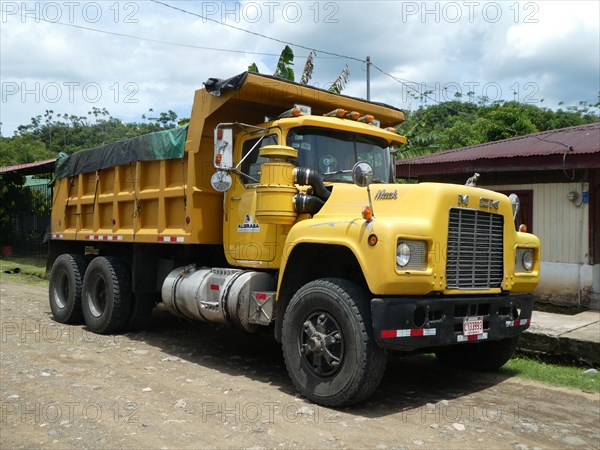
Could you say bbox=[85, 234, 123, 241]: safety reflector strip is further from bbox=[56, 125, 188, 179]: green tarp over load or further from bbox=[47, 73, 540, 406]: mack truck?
bbox=[56, 125, 188, 179]: green tarp over load

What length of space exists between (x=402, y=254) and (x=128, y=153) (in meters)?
5.11

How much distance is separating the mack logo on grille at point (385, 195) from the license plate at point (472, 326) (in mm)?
1253

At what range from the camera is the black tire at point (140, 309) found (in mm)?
8688

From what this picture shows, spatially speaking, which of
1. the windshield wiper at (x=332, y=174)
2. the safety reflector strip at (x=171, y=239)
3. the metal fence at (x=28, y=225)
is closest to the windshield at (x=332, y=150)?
the windshield wiper at (x=332, y=174)

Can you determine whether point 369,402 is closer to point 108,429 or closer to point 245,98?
point 108,429

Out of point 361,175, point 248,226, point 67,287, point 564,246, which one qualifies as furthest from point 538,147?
point 67,287

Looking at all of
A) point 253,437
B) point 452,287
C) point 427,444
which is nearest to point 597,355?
point 452,287

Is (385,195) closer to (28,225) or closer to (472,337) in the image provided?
(472,337)

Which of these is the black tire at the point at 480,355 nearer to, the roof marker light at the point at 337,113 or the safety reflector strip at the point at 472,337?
the safety reflector strip at the point at 472,337

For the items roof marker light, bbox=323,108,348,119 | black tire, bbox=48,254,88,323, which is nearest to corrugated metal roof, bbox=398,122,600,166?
roof marker light, bbox=323,108,348,119

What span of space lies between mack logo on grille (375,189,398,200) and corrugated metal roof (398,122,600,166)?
16.9 ft

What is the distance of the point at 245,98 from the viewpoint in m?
6.84

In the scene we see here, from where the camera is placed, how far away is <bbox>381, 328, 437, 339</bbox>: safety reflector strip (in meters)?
4.86

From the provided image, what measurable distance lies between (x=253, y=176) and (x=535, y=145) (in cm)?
626
